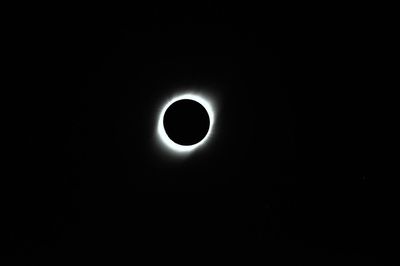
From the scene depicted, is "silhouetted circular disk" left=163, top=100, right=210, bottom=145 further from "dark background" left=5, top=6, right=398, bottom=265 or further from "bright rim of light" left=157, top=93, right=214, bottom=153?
"dark background" left=5, top=6, right=398, bottom=265

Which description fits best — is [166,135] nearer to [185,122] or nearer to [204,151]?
[185,122]

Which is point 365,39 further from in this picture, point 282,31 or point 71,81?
point 71,81

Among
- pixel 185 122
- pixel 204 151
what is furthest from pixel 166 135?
pixel 204 151

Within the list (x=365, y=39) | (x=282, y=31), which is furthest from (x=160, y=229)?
(x=365, y=39)

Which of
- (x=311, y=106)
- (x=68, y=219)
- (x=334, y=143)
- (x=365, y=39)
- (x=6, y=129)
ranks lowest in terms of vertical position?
(x=68, y=219)

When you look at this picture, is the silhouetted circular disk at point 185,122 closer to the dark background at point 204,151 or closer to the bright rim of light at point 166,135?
the bright rim of light at point 166,135

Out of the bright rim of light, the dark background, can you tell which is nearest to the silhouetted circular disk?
the bright rim of light
